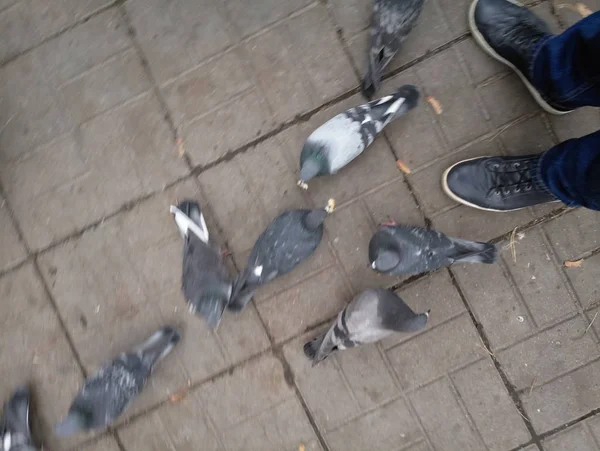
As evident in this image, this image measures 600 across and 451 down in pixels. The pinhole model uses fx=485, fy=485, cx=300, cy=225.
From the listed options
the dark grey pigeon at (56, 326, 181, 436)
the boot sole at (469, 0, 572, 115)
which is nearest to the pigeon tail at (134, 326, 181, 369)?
the dark grey pigeon at (56, 326, 181, 436)

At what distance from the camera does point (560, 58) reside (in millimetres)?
1724

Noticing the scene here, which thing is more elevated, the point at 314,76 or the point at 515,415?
the point at 314,76

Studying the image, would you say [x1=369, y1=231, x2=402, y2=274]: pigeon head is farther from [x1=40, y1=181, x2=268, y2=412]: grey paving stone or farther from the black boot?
[x1=40, y1=181, x2=268, y2=412]: grey paving stone

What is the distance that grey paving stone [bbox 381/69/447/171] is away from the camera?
202cm

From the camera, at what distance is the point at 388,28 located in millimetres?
1931

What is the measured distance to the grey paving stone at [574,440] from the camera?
2.00 metres

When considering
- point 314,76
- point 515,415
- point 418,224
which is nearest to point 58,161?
point 314,76

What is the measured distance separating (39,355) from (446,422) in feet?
5.77

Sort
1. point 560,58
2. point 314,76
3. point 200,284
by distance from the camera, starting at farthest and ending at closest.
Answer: point 314,76 → point 200,284 → point 560,58

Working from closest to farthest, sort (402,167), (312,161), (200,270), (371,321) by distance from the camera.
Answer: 1. (371,321)
2. (312,161)
3. (200,270)
4. (402,167)

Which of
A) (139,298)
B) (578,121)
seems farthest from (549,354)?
(139,298)

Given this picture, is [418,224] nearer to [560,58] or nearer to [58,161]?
[560,58]

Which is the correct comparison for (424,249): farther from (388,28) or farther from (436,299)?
(388,28)

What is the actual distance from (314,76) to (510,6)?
0.85 m
